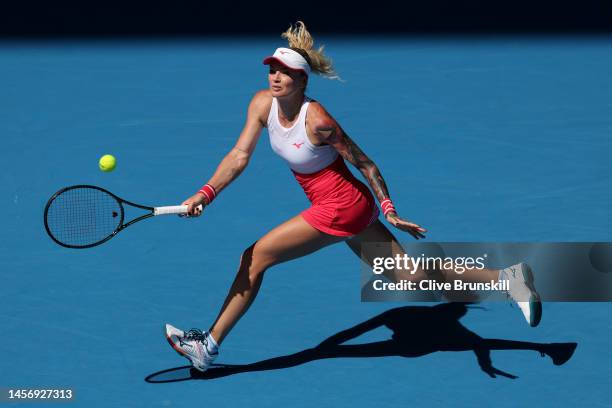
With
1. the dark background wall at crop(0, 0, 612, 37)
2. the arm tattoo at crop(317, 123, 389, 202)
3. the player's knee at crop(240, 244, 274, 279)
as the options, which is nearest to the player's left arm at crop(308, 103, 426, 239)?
the arm tattoo at crop(317, 123, 389, 202)

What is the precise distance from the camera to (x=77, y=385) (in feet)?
22.8

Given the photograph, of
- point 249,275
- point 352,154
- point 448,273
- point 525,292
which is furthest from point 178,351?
point 525,292

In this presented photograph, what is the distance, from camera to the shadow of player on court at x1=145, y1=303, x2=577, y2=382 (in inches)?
284

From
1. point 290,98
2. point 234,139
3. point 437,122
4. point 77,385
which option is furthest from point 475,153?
point 77,385

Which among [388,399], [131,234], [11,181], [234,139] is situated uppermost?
[234,139]

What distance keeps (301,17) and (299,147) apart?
23.4ft

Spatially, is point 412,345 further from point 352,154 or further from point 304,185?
point 352,154

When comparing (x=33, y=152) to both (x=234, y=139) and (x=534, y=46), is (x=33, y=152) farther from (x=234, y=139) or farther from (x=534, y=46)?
(x=534, y=46)

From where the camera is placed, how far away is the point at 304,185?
7.06 metres

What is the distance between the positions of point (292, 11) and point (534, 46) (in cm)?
285

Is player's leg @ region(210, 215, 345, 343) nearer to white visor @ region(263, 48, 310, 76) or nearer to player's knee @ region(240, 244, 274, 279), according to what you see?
player's knee @ region(240, 244, 274, 279)

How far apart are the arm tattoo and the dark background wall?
673cm

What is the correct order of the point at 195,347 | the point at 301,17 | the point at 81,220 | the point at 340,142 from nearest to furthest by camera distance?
the point at 340,142 < the point at 195,347 < the point at 81,220 < the point at 301,17

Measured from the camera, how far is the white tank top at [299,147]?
22.4 feet
